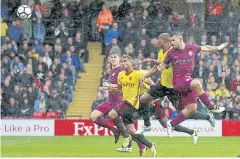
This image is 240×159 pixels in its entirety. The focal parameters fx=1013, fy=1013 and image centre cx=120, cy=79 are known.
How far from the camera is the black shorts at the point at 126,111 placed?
63.8 ft

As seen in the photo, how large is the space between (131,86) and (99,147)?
371 centimetres

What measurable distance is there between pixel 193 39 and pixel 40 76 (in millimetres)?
5104

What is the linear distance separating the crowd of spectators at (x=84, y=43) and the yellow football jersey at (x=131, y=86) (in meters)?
9.36

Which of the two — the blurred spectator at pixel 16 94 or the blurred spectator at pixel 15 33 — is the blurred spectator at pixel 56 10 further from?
the blurred spectator at pixel 16 94

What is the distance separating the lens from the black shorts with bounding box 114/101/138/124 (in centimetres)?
1944

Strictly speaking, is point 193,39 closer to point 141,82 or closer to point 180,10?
point 180,10

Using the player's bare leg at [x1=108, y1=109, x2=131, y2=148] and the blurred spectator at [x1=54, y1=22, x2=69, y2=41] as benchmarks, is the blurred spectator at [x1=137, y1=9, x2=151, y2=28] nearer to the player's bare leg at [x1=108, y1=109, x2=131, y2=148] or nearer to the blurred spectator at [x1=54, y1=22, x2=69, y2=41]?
the blurred spectator at [x1=54, y1=22, x2=69, y2=41]

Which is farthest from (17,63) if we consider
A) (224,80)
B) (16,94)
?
(224,80)

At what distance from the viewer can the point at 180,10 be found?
111ft

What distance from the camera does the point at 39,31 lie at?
3281cm

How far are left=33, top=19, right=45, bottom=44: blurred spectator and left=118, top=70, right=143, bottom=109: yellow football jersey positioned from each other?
1337cm

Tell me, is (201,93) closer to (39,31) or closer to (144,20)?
(144,20)

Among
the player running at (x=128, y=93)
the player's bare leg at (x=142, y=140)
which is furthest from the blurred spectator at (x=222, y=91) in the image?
the player's bare leg at (x=142, y=140)

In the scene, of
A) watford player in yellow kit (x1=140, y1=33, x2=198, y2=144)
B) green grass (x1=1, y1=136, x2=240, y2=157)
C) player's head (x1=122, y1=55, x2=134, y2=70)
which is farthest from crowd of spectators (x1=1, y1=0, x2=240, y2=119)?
player's head (x1=122, y1=55, x2=134, y2=70)
